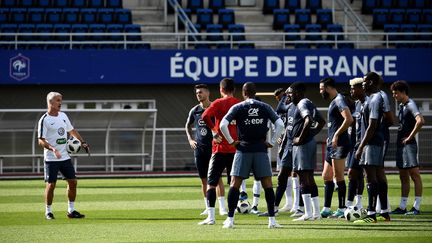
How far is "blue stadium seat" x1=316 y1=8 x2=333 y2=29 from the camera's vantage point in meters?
41.6

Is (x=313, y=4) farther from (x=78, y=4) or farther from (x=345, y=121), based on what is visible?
(x=345, y=121)

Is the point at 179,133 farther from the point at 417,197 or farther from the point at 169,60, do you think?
the point at 417,197

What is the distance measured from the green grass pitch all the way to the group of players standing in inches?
19.3

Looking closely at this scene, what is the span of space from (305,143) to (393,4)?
29.3 metres

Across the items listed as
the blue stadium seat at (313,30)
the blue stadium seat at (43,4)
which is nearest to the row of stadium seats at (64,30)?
the blue stadium seat at (43,4)

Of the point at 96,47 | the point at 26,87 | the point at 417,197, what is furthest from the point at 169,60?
the point at 417,197

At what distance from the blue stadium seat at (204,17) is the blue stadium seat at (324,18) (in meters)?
4.47

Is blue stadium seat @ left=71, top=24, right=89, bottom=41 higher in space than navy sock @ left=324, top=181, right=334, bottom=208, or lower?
higher

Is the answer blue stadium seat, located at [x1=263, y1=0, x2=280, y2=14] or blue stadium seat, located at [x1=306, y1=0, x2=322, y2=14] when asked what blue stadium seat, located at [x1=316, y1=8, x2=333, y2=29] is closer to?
blue stadium seat, located at [x1=306, y1=0, x2=322, y2=14]

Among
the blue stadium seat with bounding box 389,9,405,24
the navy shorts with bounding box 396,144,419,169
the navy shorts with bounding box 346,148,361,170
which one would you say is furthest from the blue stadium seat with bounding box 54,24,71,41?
the navy shorts with bounding box 346,148,361,170

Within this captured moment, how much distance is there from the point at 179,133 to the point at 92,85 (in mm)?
4582

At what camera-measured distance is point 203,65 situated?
124ft

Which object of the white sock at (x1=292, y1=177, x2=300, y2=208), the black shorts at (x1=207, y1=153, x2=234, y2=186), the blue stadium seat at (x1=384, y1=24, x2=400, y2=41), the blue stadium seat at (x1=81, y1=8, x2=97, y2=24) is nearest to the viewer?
the black shorts at (x1=207, y1=153, x2=234, y2=186)

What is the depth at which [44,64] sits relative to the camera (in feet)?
121
